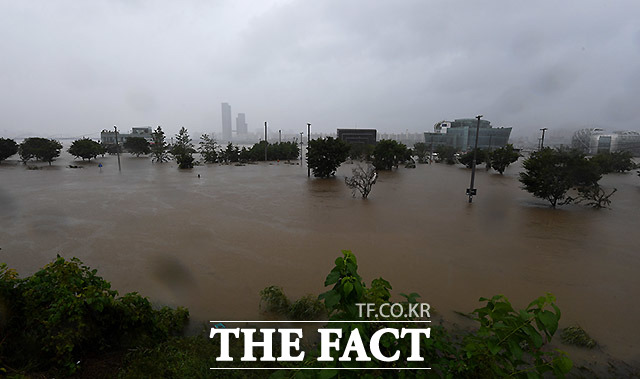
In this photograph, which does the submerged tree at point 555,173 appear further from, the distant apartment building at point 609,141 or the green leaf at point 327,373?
the distant apartment building at point 609,141

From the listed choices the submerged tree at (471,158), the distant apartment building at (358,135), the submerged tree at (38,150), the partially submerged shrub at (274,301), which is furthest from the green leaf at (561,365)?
the distant apartment building at (358,135)

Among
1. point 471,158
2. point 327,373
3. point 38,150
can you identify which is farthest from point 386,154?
point 38,150

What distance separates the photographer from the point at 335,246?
10266 mm

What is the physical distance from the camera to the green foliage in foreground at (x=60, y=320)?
12.1ft

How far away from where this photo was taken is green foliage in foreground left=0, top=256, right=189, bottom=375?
3676 millimetres

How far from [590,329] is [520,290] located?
1.57 meters

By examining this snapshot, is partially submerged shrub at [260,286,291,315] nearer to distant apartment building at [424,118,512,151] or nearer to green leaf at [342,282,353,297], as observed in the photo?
green leaf at [342,282,353,297]

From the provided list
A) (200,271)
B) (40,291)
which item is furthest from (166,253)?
(40,291)

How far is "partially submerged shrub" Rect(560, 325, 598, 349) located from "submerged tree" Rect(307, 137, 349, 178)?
73.1ft

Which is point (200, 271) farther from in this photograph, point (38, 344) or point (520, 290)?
point (520, 290)

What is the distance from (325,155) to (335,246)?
17.4 metres

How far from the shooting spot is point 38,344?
3.73 meters

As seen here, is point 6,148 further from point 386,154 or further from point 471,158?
point 471,158

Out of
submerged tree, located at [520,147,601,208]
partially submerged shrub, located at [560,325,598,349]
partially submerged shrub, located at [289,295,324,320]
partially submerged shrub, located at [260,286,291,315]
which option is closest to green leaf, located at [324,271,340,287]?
partially submerged shrub, located at [289,295,324,320]
